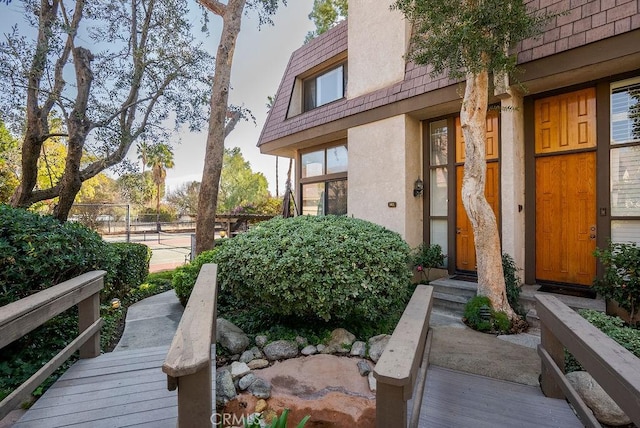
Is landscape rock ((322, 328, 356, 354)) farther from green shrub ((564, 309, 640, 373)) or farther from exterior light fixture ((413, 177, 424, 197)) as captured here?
exterior light fixture ((413, 177, 424, 197))

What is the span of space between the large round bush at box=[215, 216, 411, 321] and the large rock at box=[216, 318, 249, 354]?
0.35 metres

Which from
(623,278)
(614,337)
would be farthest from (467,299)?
(614,337)

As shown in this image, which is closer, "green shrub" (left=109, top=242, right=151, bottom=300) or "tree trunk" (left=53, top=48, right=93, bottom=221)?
"green shrub" (left=109, top=242, right=151, bottom=300)

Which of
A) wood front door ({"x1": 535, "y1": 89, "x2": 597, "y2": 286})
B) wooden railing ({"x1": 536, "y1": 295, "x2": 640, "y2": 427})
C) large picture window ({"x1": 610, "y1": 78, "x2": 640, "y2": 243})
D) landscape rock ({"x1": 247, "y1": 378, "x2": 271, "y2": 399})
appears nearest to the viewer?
wooden railing ({"x1": 536, "y1": 295, "x2": 640, "y2": 427})

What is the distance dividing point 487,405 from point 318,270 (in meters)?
1.67

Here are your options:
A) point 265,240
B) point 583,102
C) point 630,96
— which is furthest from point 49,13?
point 630,96

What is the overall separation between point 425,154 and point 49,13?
781 cm

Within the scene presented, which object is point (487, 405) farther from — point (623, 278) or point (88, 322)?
point (88, 322)

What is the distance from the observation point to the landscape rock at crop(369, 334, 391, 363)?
294 cm

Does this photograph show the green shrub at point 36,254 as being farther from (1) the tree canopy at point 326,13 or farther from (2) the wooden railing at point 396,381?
(1) the tree canopy at point 326,13

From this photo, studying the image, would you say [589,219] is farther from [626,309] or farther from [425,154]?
[425,154]

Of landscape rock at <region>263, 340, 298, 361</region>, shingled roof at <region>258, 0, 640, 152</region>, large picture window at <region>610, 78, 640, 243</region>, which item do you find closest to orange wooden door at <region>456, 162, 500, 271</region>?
shingled roof at <region>258, 0, 640, 152</region>

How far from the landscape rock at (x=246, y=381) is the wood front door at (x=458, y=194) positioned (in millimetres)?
4740

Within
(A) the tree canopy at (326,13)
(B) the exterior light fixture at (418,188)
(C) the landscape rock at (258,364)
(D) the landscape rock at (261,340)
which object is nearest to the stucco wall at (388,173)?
(B) the exterior light fixture at (418,188)
